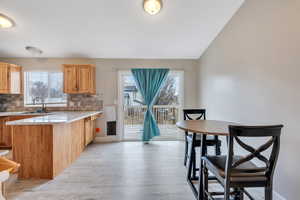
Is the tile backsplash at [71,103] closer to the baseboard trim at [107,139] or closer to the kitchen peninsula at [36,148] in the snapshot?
the baseboard trim at [107,139]

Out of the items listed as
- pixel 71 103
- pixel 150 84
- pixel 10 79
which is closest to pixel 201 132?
pixel 150 84

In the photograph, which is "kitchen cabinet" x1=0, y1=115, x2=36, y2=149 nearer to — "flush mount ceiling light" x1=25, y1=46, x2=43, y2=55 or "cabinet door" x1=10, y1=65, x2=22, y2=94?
"cabinet door" x1=10, y1=65, x2=22, y2=94

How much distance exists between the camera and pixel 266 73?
6.58 feet

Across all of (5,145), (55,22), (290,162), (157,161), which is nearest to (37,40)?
(55,22)

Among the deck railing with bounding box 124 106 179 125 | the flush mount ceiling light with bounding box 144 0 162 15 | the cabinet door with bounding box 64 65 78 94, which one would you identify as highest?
the flush mount ceiling light with bounding box 144 0 162 15

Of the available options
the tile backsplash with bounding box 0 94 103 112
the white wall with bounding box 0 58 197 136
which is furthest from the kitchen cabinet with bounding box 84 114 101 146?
the tile backsplash with bounding box 0 94 103 112

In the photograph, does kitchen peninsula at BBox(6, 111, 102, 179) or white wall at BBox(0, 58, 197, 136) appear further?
white wall at BBox(0, 58, 197, 136)

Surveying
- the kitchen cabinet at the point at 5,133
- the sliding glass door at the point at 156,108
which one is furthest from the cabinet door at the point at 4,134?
the sliding glass door at the point at 156,108

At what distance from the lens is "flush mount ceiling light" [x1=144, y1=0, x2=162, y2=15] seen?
94.4 inches

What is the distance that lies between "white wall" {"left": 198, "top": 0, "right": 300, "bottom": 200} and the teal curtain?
151 centimetres

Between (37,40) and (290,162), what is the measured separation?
4605 millimetres

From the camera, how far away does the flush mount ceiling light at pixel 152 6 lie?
240 cm

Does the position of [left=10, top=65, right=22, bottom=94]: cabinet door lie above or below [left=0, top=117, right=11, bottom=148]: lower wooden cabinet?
above

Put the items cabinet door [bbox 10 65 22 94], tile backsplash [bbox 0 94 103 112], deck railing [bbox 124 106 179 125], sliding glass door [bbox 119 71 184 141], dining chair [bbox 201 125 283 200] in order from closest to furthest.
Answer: dining chair [bbox 201 125 283 200]
cabinet door [bbox 10 65 22 94]
tile backsplash [bbox 0 94 103 112]
sliding glass door [bbox 119 71 184 141]
deck railing [bbox 124 106 179 125]
